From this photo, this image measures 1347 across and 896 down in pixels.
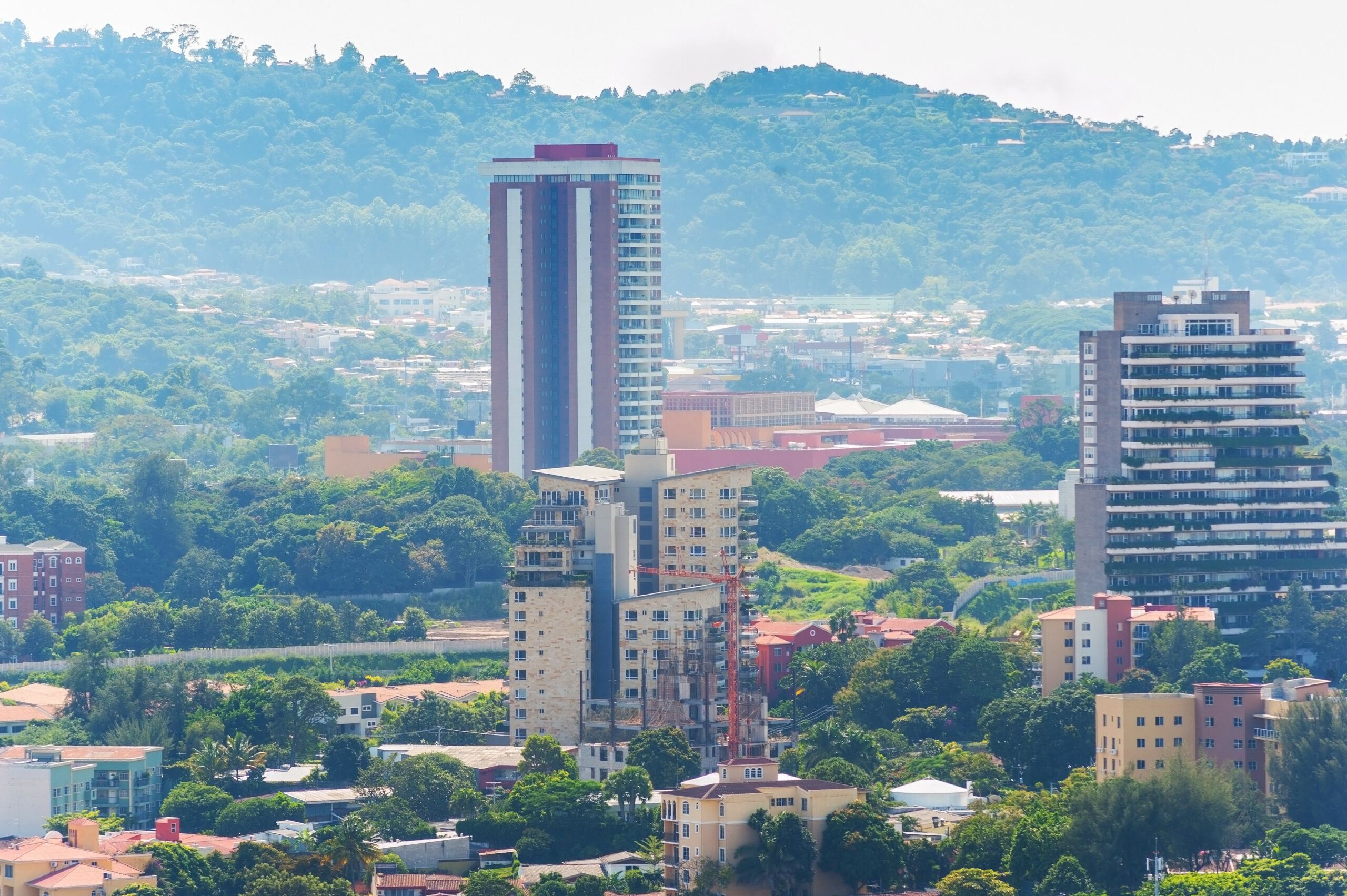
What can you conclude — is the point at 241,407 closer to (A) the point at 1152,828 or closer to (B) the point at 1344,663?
(B) the point at 1344,663

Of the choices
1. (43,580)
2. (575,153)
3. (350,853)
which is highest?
(575,153)

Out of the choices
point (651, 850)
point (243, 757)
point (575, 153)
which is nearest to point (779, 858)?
point (651, 850)

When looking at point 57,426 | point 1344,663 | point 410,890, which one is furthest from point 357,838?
point 57,426

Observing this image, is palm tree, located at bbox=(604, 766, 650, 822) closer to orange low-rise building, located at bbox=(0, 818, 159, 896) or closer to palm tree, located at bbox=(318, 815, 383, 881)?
palm tree, located at bbox=(318, 815, 383, 881)

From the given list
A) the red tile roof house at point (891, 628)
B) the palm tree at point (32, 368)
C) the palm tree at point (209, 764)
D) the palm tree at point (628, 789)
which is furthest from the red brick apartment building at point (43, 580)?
the palm tree at point (32, 368)

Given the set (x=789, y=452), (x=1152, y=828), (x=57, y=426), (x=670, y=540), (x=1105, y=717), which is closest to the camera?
(x=1152, y=828)

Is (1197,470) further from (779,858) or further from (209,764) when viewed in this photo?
(209,764)

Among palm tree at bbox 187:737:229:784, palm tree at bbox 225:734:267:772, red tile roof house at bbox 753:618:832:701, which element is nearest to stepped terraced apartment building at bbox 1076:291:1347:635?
red tile roof house at bbox 753:618:832:701
